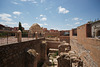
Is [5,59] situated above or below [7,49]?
below

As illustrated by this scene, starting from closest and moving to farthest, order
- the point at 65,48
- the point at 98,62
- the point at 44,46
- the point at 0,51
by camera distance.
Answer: the point at 0,51
the point at 98,62
the point at 44,46
the point at 65,48

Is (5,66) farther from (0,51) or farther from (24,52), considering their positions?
(24,52)

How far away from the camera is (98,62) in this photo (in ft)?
17.5

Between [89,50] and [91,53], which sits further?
[89,50]

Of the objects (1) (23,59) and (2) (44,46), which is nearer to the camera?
(1) (23,59)

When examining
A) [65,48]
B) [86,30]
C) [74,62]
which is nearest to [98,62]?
[74,62]

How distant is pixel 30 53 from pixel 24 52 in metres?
0.66

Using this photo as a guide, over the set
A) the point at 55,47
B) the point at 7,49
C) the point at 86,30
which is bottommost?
the point at 55,47

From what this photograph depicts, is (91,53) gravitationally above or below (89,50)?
below

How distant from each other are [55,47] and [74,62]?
35.5 ft

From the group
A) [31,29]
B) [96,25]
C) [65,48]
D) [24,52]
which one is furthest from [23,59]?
[31,29]

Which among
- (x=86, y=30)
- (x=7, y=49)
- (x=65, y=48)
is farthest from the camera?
(x=65, y=48)

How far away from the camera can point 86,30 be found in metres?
8.32

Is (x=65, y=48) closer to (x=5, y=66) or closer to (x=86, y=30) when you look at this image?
(x=86, y=30)
